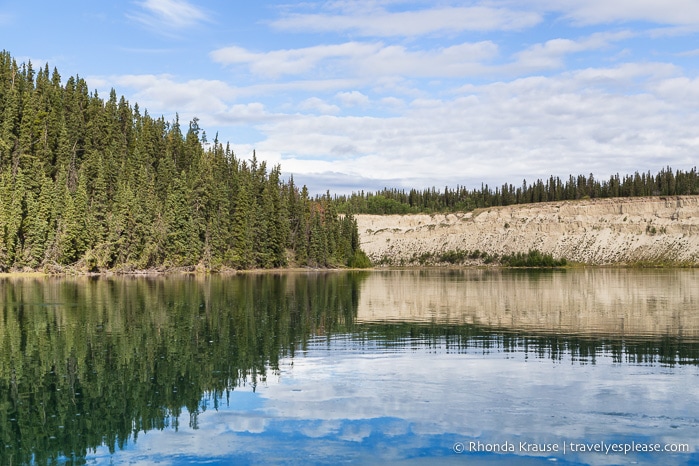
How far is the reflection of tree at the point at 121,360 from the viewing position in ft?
60.4

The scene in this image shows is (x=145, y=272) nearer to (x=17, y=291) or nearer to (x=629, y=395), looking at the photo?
(x=17, y=291)

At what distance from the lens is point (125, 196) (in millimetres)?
119000

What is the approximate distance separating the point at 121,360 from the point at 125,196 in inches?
3783

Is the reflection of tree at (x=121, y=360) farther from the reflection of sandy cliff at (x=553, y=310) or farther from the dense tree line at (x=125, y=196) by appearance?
the dense tree line at (x=125, y=196)

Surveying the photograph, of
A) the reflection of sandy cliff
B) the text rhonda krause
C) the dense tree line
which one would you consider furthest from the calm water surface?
the dense tree line

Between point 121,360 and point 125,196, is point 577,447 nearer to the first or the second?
point 121,360

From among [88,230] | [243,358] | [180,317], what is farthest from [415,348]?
[88,230]

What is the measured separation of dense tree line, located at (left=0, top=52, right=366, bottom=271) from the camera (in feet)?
351

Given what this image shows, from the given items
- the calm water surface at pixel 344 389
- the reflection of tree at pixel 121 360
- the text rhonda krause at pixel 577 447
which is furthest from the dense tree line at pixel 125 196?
the text rhonda krause at pixel 577 447

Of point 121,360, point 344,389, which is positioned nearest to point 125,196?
point 121,360

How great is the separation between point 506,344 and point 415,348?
14.2 feet

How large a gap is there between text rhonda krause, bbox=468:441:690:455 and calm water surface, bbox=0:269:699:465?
0.05 m

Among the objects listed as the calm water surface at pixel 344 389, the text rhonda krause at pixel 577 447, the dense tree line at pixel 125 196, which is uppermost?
the dense tree line at pixel 125 196

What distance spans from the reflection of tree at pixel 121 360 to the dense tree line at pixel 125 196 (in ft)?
185
